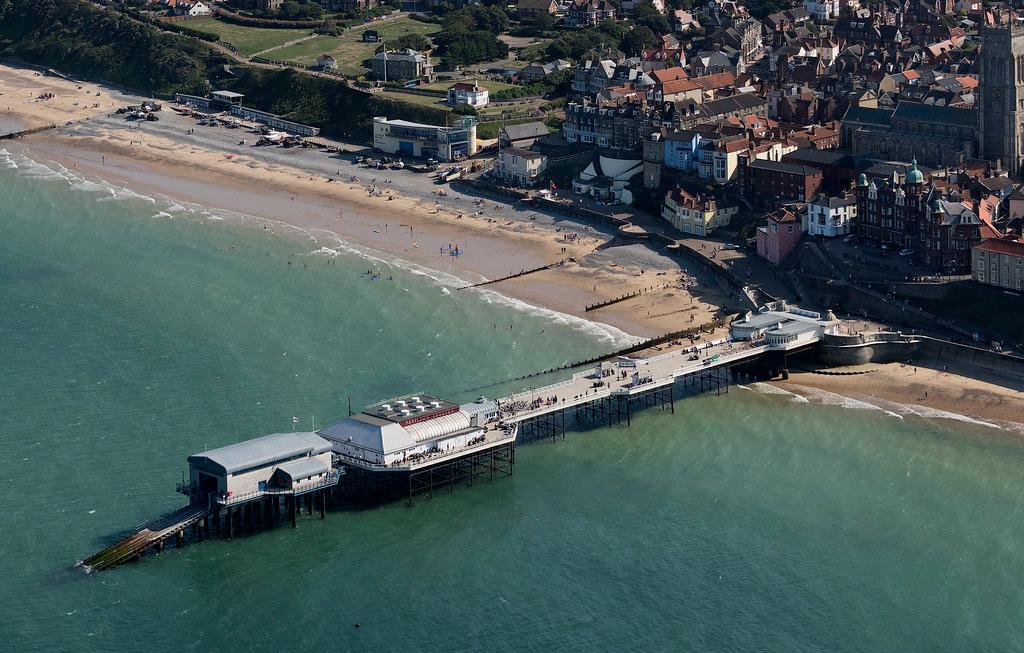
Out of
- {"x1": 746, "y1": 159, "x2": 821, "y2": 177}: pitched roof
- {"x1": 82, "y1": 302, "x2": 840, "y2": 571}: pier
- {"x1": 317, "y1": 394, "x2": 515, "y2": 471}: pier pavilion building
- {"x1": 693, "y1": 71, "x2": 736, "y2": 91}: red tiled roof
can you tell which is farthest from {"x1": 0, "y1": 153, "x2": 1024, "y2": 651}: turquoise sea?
{"x1": 693, "y1": 71, "x2": 736, "y2": 91}: red tiled roof

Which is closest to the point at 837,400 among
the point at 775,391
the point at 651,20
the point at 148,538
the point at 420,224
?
the point at 775,391

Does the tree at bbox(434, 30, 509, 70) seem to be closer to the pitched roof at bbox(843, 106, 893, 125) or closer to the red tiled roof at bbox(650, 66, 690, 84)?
the red tiled roof at bbox(650, 66, 690, 84)

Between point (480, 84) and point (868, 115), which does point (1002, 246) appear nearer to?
point (868, 115)

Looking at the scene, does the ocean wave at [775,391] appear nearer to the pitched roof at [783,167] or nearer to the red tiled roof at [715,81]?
Result: the pitched roof at [783,167]

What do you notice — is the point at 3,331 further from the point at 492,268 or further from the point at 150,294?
the point at 492,268

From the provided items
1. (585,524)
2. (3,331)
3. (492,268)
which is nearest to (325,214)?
(492,268)
